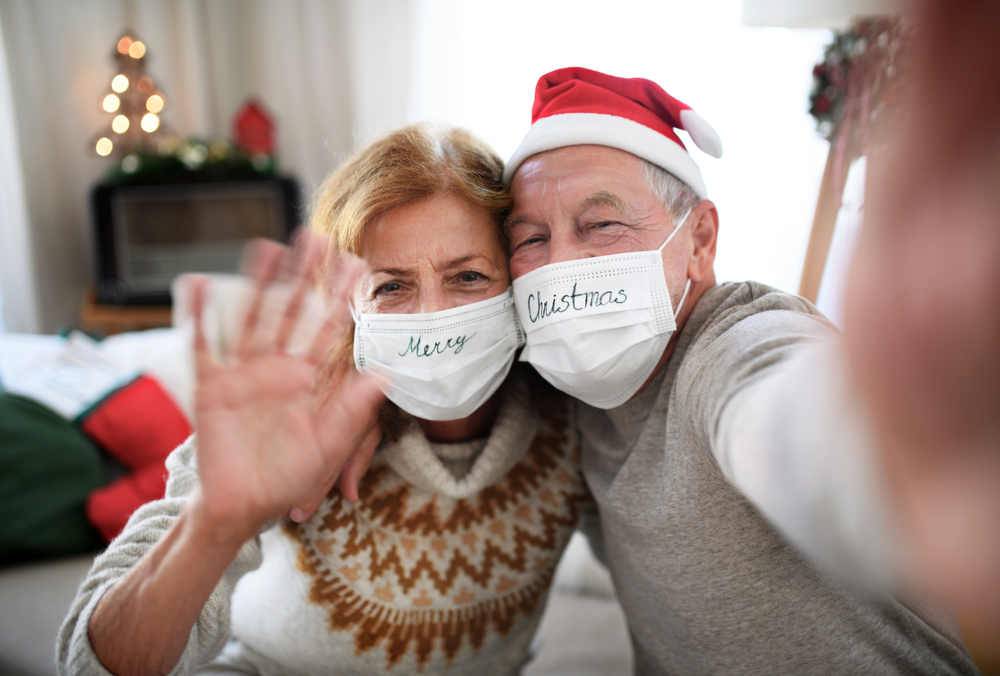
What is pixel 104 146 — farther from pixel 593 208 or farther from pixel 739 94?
pixel 593 208

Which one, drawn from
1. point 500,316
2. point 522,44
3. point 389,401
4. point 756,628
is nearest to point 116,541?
point 389,401

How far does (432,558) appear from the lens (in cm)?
112

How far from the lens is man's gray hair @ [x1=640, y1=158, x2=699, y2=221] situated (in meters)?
1.03

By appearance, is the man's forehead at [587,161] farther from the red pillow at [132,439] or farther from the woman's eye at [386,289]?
the red pillow at [132,439]

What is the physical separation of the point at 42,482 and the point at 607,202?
1668 mm

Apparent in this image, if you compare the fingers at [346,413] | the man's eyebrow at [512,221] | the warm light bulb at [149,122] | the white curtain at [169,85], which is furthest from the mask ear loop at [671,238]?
the warm light bulb at [149,122]

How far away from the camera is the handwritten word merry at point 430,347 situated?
100 cm

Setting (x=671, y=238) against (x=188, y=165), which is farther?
(x=188, y=165)

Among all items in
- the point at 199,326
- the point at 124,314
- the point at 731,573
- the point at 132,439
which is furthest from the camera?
the point at 124,314

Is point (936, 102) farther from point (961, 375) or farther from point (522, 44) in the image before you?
point (522, 44)

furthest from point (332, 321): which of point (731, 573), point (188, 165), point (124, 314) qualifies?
point (124, 314)

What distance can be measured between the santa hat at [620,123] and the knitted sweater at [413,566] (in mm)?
472

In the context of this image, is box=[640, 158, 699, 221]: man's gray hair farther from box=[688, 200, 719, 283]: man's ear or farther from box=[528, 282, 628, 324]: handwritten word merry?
box=[528, 282, 628, 324]: handwritten word merry

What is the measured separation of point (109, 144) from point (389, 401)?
3.63 metres
